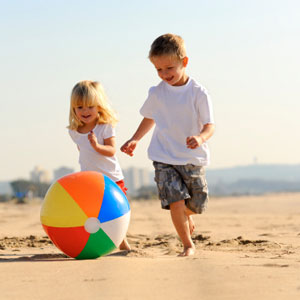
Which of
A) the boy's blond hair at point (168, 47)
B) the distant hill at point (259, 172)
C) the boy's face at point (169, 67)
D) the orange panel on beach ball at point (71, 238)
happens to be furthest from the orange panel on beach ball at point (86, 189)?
the distant hill at point (259, 172)

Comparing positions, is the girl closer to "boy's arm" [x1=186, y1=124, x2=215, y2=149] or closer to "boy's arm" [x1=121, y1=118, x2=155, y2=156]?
"boy's arm" [x1=121, y1=118, x2=155, y2=156]

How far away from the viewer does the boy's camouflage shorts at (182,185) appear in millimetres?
5535

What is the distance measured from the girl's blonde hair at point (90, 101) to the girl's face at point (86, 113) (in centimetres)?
4

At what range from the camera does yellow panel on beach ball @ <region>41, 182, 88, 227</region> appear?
4859mm

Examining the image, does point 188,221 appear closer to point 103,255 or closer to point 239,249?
point 239,249

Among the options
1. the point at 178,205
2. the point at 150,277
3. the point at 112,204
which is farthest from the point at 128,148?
the point at 150,277

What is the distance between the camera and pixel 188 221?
5816 mm

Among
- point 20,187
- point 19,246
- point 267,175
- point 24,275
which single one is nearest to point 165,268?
point 24,275

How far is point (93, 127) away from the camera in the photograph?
5.98 meters

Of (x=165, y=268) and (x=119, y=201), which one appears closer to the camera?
(x=165, y=268)

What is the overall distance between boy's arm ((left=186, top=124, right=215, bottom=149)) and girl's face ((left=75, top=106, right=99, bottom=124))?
1110 millimetres

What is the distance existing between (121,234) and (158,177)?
77cm

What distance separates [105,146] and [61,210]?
1.10 m

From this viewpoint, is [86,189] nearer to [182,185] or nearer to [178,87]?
[182,185]
